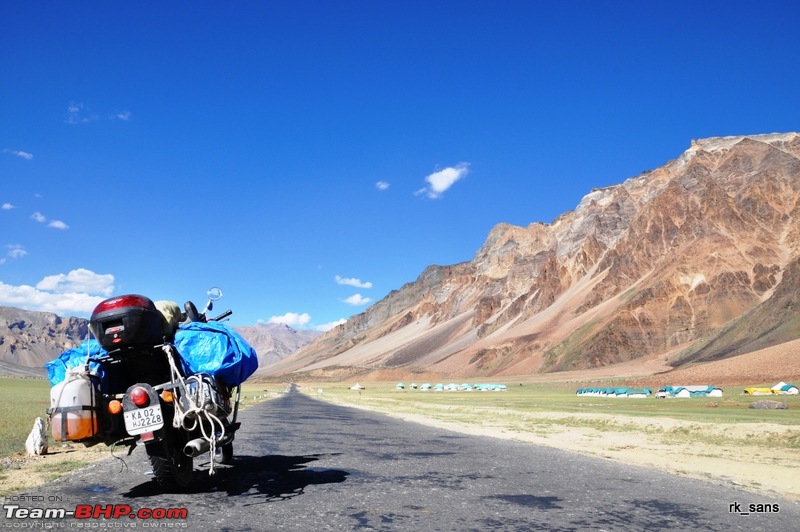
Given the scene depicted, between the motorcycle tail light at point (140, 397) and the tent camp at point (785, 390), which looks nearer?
the motorcycle tail light at point (140, 397)

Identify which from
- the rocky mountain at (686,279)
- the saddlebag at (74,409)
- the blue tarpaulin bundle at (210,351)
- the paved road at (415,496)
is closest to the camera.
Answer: the paved road at (415,496)

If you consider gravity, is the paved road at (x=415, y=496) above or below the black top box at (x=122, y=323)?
below

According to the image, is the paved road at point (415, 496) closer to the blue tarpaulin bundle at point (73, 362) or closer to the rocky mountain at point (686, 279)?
the blue tarpaulin bundle at point (73, 362)

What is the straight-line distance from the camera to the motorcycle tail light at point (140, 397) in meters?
8.97

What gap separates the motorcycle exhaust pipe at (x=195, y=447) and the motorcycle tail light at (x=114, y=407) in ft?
3.56

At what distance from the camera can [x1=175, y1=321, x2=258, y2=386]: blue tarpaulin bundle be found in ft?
31.9

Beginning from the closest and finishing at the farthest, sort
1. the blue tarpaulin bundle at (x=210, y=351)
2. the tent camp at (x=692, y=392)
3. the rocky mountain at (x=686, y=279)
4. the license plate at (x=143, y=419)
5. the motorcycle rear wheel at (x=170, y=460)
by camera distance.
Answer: the license plate at (x=143, y=419)
the motorcycle rear wheel at (x=170, y=460)
the blue tarpaulin bundle at (x=210, y=351)
the tent camp at (x=692, y=392)
the rocky mountain at (x=686, y=279)

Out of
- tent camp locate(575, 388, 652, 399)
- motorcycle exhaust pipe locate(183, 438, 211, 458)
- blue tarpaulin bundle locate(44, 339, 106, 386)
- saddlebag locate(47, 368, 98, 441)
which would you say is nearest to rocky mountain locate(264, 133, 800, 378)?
tent camp locate(575, 388, 652, 399)

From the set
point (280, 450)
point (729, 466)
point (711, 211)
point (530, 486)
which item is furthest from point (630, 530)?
point (711, 211)

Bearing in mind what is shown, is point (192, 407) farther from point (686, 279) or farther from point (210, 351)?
point (686, 279)

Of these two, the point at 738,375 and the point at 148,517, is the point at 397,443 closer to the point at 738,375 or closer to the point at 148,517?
the point at 148,517

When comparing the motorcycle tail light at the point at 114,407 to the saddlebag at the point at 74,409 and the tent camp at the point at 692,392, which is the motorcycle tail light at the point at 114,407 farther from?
the tent camp at the point at 692,392

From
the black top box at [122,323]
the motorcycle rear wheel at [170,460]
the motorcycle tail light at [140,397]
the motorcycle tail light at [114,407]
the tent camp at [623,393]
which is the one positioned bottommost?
the tent camp at [623,393]

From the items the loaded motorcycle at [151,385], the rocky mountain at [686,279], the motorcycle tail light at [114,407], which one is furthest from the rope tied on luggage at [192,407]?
the rocky mountain at [686,279]
